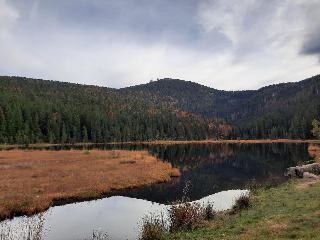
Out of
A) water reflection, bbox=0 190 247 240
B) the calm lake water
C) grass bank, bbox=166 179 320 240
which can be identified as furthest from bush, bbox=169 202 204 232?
water reflection, bbox=0 190 247 240

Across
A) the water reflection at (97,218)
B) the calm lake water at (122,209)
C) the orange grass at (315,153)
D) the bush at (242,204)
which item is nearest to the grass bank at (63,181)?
the calm lake water at (122,209)

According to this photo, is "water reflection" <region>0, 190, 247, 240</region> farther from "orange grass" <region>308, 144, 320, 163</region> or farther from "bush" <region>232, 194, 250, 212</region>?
"orange grass" <region>308, 144, 320, 163</region>

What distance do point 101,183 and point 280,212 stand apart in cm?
2722

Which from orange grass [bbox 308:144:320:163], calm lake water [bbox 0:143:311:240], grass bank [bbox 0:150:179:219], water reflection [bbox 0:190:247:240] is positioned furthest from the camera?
orange grass [bbox 308:144:320:163]

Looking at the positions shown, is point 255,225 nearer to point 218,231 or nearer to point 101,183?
point 218,231

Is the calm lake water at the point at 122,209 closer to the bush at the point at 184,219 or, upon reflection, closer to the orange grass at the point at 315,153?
the bush at the point at 184,219

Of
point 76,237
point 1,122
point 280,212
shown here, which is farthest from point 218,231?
point 1,122

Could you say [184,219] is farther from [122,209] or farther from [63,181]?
[63,181]

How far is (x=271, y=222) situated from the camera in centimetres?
2234

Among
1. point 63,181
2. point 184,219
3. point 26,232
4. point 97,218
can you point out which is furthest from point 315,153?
point 26,232

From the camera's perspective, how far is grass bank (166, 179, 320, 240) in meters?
19.5

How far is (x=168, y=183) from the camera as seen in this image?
52.8m

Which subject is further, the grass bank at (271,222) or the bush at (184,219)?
the bush at (184,219)

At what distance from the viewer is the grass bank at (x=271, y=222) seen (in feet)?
64.0
